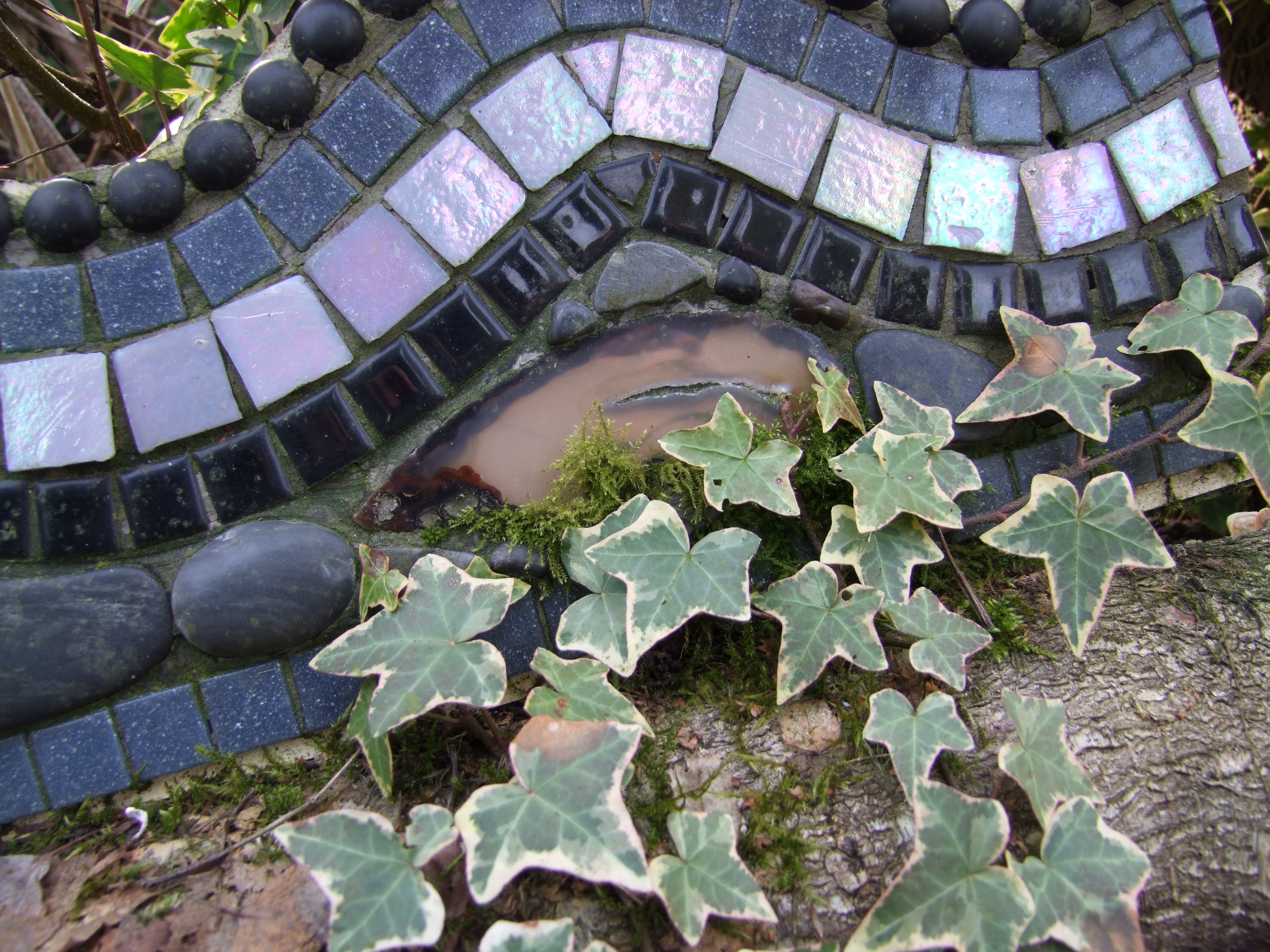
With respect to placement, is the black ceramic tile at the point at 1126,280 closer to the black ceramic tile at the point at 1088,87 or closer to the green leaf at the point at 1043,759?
the black ceramic tile at the point at 1088,87

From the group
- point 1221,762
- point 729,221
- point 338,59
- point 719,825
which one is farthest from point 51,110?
point 1221,762

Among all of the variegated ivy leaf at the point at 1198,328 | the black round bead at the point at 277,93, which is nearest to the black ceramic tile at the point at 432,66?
the black round bead at the point at 277,93

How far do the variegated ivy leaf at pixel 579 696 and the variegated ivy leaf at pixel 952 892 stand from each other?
41 cm

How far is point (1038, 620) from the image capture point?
1499mm

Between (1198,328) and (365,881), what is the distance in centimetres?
180

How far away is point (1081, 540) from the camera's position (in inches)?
53.4

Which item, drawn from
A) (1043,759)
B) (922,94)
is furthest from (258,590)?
(922,94)

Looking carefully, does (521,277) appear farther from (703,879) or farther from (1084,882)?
(1084,882)

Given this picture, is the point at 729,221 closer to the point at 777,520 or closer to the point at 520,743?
the point at 777,520

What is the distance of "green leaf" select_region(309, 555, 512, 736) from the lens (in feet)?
4.00

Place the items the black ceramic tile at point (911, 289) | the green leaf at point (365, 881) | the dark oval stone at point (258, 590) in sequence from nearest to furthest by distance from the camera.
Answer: the green leaf at point (365, 881) < the dark oval stone at point (258, 590) < the black ceramic tile at point (911, 289)

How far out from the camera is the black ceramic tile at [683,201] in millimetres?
1551

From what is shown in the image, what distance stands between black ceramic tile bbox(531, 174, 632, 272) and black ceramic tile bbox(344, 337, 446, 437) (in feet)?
1.18

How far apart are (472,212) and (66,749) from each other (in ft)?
3.99
